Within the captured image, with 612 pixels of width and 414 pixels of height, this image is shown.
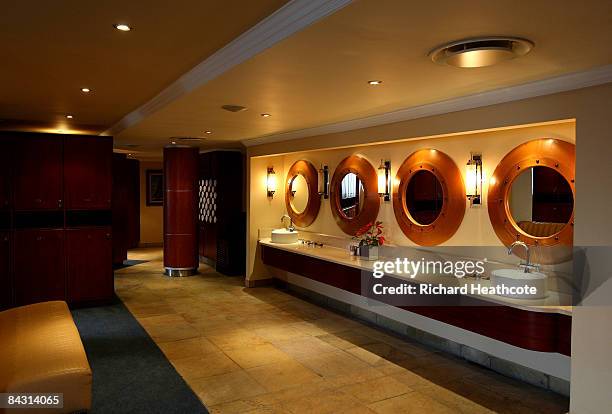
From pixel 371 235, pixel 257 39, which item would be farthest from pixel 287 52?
pixel 371 235

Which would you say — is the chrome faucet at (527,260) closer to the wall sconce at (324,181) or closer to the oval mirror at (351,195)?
the oval mirror at (351,195)

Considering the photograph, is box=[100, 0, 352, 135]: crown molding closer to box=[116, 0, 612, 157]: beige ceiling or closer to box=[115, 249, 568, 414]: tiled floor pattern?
box=[116, 0, 612, 157]: beige ceiling

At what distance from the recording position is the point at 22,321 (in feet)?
12.0

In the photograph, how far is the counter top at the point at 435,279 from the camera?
333 cm

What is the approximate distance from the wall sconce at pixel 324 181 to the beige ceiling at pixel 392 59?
67.8 inches

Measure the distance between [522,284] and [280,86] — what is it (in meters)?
2.22

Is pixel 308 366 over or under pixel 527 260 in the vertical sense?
under

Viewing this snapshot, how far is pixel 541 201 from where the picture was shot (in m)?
3.82

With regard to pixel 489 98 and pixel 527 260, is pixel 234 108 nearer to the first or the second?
pixel 489 98

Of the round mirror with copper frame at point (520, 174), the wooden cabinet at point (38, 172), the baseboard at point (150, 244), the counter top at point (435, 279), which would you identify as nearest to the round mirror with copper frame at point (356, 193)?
the counter top at point (435, 279)

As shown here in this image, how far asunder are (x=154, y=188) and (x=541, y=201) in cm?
1024

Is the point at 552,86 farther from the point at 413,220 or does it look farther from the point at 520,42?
the point at 413,220

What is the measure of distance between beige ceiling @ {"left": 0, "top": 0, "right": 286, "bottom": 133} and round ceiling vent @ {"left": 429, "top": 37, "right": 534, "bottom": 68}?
93cm

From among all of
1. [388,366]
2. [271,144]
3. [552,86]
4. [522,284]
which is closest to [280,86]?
[552,86]
